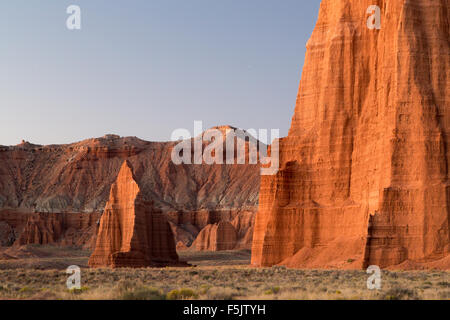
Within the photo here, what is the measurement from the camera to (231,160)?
17238 cm

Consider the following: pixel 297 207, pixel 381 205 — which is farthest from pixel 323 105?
pixel 381 205

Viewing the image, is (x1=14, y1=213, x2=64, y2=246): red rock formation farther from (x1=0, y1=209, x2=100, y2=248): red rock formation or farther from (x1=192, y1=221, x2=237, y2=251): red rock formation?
(x1=192, y1=221, x2=237, y2=251): red rock formation

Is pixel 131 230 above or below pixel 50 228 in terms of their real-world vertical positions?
above

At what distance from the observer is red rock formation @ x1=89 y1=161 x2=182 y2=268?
66.0m

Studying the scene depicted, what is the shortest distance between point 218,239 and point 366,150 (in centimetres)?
7661

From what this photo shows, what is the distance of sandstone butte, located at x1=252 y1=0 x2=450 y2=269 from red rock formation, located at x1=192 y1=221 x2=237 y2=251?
2632 inches

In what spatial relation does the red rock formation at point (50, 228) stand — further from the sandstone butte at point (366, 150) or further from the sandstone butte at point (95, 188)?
the sandstone butte at point (366, 150)

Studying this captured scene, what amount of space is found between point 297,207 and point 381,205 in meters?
9.58

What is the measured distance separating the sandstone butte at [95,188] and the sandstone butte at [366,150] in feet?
272

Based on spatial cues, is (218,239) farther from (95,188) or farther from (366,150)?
(366,150)

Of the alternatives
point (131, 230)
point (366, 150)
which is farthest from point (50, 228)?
point (366, 150)

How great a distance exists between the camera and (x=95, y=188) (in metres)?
168

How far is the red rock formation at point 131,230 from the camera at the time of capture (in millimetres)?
66000
